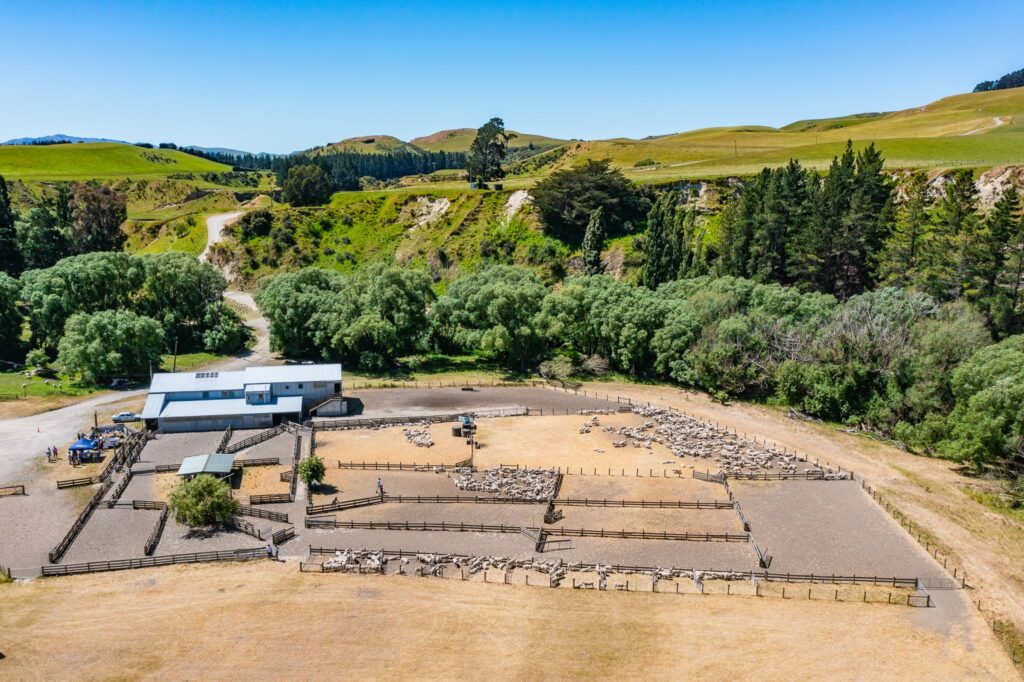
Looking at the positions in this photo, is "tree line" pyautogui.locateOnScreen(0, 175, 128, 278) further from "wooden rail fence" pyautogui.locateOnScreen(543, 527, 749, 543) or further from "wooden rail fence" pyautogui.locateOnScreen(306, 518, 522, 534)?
"wooden rail fence" pyautogui.locateOnScreen(543, 527, 749, 543)

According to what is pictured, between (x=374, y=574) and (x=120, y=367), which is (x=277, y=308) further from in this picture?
(x=374, y=574)

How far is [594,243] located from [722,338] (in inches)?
1327

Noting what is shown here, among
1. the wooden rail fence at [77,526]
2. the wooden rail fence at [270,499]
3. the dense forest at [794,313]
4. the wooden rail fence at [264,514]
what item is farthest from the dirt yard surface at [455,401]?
the wooden rail fence at [77,526]

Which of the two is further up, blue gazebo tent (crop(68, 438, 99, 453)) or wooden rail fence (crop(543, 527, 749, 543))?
blue gazebo tent (crop(68, 438, 99, 453))

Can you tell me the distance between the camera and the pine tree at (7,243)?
9500 centimetres

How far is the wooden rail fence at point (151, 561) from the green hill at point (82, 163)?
495ft

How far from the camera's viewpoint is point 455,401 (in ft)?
209

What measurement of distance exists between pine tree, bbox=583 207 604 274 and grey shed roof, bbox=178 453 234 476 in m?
62.0

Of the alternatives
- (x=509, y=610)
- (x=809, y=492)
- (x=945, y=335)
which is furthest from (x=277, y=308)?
(x=945, y=335)

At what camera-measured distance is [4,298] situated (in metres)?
73.2

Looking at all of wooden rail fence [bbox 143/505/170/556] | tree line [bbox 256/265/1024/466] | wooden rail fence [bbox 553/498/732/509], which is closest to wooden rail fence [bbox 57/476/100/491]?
wooden rail fence [bbox 143/505/170/556]

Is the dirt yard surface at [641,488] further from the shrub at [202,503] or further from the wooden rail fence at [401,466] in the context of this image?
the shrub at [202,503]

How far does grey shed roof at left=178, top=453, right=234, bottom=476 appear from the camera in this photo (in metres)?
43.7

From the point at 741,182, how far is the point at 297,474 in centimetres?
8803
